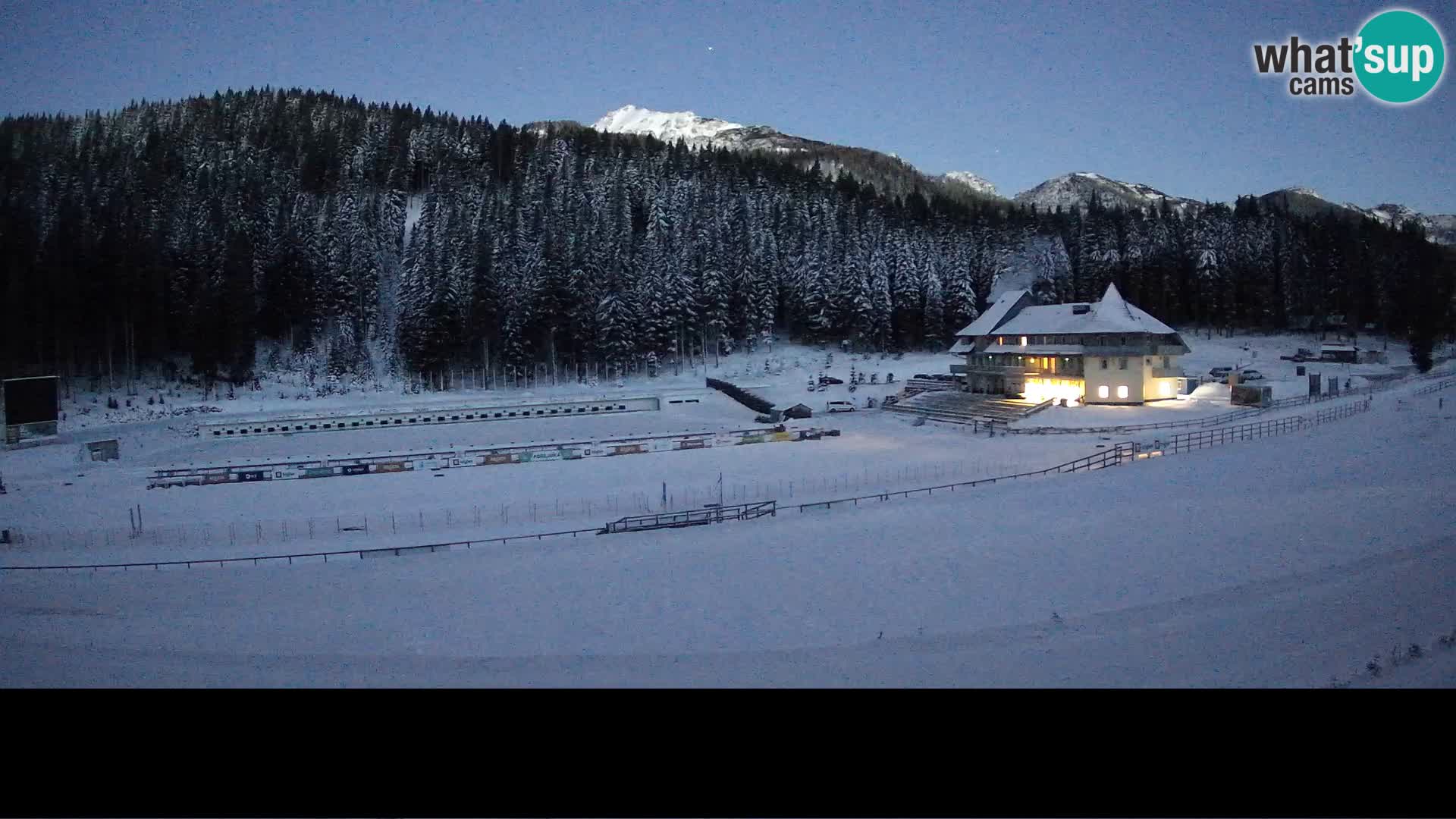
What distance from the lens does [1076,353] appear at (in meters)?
32.8

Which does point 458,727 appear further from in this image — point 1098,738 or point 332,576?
point 332,576

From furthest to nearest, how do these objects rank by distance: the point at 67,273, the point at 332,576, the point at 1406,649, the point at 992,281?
the point at 992,281 < the point at 67,273 < the point at 332,576 < the point at 1406,649

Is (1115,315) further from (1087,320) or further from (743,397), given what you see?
(743,397)

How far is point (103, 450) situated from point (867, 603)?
28231mm

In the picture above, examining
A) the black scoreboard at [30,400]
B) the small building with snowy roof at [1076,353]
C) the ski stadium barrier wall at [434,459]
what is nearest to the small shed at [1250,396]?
the small building with snowy roof at [1076,353]

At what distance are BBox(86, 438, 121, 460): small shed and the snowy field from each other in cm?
1630

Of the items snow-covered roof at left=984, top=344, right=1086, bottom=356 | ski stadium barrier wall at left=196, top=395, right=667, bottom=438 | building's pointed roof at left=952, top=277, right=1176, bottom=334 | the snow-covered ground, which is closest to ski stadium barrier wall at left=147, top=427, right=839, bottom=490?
the snow-covered ground

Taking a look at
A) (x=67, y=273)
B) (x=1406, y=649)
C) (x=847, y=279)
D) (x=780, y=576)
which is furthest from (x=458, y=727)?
(x=847, y=279)

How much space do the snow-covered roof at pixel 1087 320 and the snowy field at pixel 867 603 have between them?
16.2 meters

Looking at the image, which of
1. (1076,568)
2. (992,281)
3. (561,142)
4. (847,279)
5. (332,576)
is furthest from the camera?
(561,142)

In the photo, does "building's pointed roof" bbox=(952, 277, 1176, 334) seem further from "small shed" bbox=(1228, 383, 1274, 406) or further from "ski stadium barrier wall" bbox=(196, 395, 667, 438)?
"ski stadium barrier wall" bbox=(196, 395, 667, 438)

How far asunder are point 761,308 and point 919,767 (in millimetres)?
52902

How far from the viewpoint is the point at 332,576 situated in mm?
12977

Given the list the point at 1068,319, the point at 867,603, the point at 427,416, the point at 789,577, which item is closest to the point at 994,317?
the point at 1068,319
